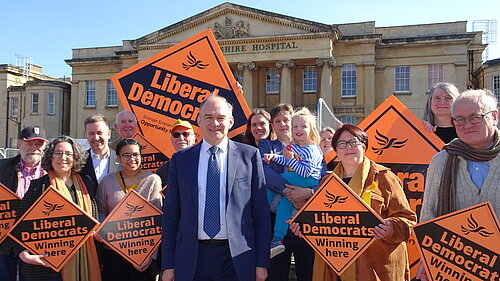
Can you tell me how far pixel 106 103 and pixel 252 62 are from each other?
16.4m

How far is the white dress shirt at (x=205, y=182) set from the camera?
11.1ft

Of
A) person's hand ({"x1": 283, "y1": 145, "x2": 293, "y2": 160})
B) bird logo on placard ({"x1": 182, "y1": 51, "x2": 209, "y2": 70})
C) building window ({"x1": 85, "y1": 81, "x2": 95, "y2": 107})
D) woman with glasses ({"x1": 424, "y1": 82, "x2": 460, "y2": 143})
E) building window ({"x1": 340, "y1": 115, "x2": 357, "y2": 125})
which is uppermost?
building window ({"x1": 85, "y1": 81, "x2": 95, "y2": 107})

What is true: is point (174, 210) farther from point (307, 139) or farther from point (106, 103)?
point (106, 103)

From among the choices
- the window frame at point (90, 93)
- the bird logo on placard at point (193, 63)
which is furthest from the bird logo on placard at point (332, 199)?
the window frame at point (90, 93)

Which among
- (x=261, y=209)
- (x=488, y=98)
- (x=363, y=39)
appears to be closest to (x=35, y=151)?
(x=261, y=209)

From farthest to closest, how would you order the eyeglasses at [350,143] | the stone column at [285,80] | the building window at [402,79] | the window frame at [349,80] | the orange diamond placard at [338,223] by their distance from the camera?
the stone column at [285,80] < the window frame at [349,80] < the building window at [402,79] < the eyeglasses at [350,143] < the orange diamond placard at [338,223]

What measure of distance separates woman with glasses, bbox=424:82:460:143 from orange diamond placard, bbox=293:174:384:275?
5.90ft

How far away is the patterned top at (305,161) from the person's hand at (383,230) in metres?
1.18

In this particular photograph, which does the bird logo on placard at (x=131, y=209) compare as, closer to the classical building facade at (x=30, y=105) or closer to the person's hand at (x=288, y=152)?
the person's hand at (x=288, y=152)

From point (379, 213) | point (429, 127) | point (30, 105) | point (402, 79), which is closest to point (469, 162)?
point (379, 213)

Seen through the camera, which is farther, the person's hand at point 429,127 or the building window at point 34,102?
the building window at point 34,102

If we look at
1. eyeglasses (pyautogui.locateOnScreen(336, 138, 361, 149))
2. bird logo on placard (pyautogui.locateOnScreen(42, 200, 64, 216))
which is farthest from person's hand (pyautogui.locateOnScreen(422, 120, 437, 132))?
bird logo on placard (pyautogui.locateOnScreen(42, 200, 64, 216))

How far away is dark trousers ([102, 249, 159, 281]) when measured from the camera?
446 cm

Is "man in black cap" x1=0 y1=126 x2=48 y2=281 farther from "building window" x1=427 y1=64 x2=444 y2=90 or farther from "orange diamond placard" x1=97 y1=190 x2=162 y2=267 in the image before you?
"building window" x1=427 y1=64 x2=444 y2=90
